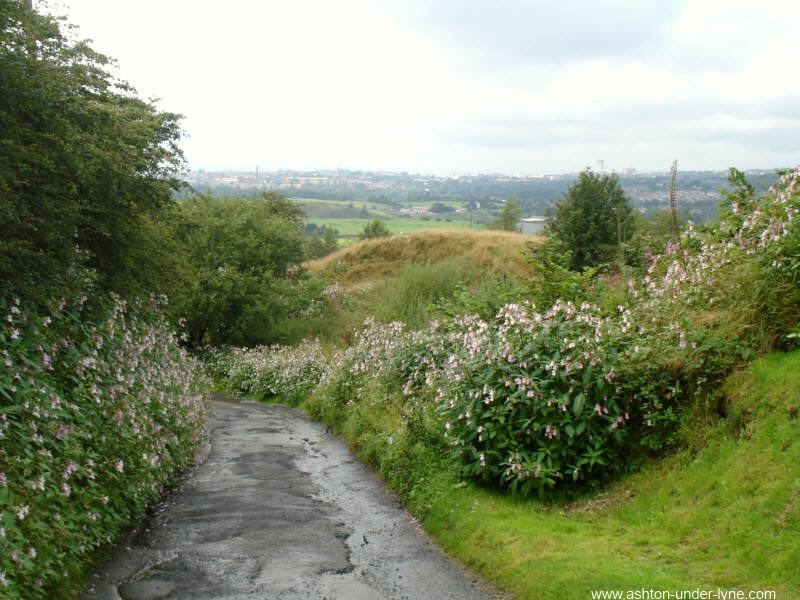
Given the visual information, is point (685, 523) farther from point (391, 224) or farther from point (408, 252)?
point (391, 224)

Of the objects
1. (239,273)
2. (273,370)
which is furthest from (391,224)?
(273,370)

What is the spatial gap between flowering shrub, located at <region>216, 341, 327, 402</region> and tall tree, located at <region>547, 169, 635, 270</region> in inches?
507

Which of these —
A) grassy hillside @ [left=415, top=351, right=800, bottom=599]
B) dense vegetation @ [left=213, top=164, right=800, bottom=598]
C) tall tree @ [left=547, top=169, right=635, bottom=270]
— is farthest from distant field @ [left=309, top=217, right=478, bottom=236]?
grassy hillside @ [left=415, top=351, right=800, bottom=599]

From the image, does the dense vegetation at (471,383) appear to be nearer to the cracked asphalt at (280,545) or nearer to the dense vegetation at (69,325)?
the dense vegetation at (69,325)

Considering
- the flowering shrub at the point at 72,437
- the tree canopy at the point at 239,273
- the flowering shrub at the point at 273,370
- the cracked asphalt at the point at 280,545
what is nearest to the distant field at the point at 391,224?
the tree canopy at the point at 239,273

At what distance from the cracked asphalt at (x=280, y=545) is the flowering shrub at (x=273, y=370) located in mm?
12237

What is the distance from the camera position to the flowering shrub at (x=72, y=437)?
5828 mm

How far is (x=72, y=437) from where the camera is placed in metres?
7.13

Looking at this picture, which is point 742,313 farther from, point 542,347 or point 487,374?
point 487,374

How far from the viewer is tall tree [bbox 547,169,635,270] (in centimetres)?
3497

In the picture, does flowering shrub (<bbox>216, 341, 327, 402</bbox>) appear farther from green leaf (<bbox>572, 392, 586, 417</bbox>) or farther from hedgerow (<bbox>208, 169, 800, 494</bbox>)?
green leaf (<bbox>572, 392, 586, 417</bbox>)

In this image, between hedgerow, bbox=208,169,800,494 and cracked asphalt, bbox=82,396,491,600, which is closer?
cracked asphalt, bbox=82,396,491,600

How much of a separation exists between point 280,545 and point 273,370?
2037 centimetres

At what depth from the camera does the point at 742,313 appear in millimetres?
8188
